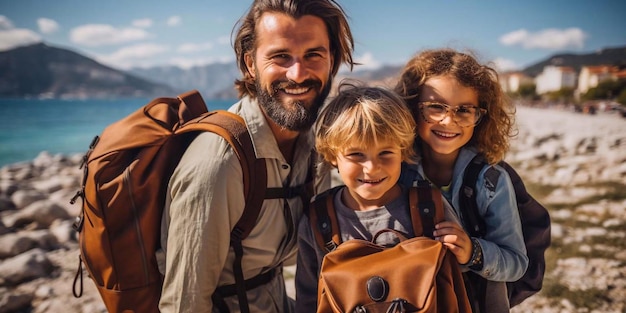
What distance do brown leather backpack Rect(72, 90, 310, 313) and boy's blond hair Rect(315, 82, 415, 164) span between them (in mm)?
457

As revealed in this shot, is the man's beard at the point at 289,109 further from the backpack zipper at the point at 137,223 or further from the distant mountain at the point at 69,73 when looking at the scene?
the distant mountain at the point at 69,73

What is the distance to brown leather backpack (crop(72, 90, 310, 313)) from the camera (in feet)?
7.00

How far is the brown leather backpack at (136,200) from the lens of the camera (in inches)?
84.0

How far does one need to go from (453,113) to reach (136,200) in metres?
1.95

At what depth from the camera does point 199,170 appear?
212 cm

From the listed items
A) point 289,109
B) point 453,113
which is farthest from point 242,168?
point 453,113

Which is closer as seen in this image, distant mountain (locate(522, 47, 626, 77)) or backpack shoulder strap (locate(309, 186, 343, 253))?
backpack shoulder strap (locate(309, 186, 343, 253))

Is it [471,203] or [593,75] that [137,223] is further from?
[593,75]

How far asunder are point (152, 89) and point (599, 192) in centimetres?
19432

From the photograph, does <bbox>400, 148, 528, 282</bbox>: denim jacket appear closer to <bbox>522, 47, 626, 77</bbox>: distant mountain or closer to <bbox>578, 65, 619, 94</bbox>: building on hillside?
<bbox>578, 65, 619, 94</bbox>: building on hillside

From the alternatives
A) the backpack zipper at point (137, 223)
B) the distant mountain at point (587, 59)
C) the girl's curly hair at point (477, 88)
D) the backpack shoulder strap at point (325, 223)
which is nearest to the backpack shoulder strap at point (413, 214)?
the backpack shoulder strap at point (325, 223)

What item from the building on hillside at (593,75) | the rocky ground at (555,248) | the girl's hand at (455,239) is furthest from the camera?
the building on hillside at (593,75)

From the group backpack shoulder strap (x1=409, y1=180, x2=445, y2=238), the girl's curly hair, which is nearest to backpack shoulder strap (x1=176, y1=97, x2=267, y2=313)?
backpack shoulder strap (x1=409, y1=180, x2=445, y2=238)

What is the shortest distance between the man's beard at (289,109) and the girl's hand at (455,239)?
3.61 ft
